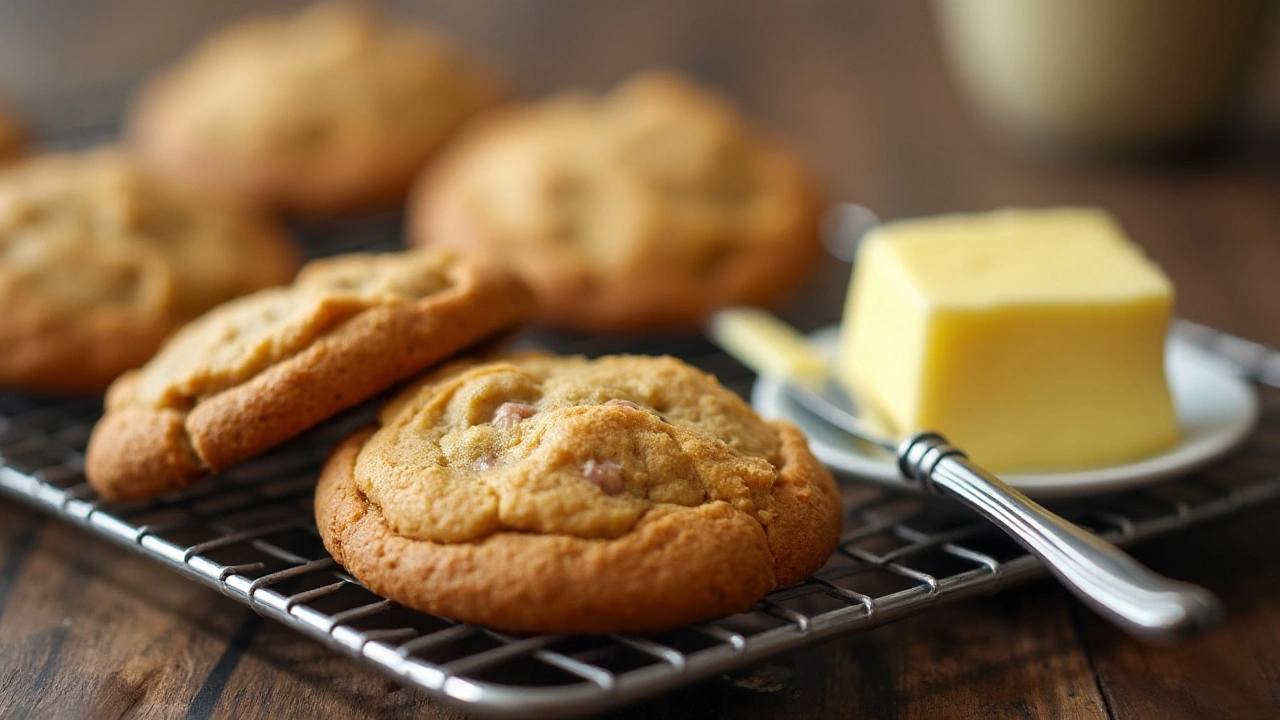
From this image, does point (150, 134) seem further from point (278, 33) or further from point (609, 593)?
point (609, 593)

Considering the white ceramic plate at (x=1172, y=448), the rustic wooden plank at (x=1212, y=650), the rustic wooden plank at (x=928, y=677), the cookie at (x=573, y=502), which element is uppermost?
the cookie at (x=573, y=502)

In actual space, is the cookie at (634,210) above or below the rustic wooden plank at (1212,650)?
A: above

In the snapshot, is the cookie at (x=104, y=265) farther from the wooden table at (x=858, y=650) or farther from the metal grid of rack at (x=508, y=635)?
the wooden table at (x=858, y=650)

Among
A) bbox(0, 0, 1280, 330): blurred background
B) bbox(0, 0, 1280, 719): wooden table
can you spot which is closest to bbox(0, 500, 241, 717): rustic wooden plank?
bbox(0, 0, 1280, 719): wooden table

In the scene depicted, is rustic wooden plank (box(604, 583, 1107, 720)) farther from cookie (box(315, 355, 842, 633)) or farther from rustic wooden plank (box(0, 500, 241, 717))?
rustic wooden plank (box(0, 500, 241, 717))

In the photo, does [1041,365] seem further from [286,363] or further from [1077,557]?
[286,363]

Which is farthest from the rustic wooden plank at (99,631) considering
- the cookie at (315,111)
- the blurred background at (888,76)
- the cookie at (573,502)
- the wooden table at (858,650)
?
the blurred background at (888,76)

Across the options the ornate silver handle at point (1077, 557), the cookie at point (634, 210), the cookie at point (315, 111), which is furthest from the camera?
the cookie at point (315, 111)

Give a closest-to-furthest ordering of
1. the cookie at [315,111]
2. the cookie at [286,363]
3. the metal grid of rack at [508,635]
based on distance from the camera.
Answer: the metal grid of rack at [508,635]
the cookie at [286,363]
the cookie at [315,111]
